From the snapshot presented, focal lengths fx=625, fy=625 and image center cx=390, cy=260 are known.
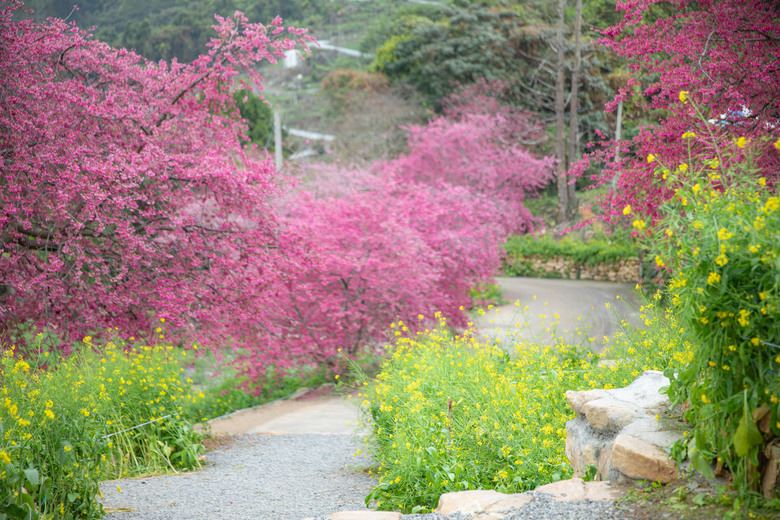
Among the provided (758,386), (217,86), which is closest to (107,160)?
(217,86)

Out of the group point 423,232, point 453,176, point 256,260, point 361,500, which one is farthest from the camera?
point 453,176

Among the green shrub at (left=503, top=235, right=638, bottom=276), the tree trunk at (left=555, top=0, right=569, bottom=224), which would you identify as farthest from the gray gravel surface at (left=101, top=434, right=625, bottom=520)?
the green shrub at (left=503, top=235, right=638, bottom=276)

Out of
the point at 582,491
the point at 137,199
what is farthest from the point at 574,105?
the point at 582,491

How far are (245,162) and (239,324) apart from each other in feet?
5.62

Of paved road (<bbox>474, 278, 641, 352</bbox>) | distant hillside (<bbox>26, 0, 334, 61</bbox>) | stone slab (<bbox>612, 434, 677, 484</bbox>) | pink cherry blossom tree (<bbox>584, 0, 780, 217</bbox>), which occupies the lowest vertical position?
paved road (<bbox>474, 278, 641, 352</bbox>)

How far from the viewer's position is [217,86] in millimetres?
6984

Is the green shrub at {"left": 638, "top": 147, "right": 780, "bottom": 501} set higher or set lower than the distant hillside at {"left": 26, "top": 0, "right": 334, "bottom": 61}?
lower

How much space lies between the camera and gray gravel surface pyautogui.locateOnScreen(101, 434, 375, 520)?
410 cm

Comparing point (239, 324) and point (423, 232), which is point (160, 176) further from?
point (423, 232)

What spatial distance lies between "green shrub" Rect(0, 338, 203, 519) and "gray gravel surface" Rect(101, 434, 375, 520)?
0.27 meters

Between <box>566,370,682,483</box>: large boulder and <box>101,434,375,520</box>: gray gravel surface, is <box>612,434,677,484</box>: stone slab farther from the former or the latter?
<box>101,434,375,520</box>: gray gravel surface

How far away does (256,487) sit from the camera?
4.83 metres

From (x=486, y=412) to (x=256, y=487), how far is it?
1.98 meters

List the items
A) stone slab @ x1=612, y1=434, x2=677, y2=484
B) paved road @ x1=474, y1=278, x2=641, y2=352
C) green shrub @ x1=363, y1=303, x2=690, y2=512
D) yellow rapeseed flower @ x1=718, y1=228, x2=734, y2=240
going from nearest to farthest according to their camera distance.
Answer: yellow rapeseed flower @ x1=718, y1=228, x2=734, y2=240 → stone slab @ x1=612, y1=434, x2=677, y2=484 → green shrub @ x1=363, y1=303, x2=690, y2=512 → paved road @ x1=474, y1=278, x2=641, y2=352
